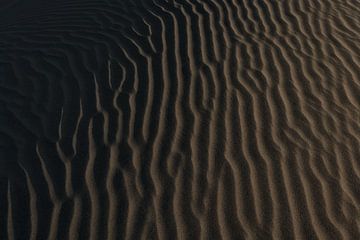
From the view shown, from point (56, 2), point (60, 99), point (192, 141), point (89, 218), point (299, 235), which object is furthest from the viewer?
point (56, 2)

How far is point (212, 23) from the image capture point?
19.5 ft

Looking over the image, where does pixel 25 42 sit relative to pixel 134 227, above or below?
above

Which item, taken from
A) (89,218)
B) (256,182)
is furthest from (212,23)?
(89,218)

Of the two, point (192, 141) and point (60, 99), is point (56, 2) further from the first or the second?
point (192, 141)

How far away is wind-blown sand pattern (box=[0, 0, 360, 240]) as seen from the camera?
3.45 metres

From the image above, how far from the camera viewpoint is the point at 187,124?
14.0 ft

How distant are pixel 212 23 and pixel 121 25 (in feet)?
4.06

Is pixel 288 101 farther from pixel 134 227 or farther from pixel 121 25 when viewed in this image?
pixel 121 25

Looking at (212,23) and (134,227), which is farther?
(212,23)

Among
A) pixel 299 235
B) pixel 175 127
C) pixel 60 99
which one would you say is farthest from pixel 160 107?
pixel 299 235

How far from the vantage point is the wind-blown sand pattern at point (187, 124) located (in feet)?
11.3

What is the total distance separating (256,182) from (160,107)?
134 cm

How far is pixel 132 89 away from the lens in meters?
4.84

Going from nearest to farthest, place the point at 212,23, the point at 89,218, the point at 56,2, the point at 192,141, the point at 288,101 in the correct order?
the point at 89,218 → the point at 192,141 → the point at 288,101 → the point at 212,23 → the point at 56,2
